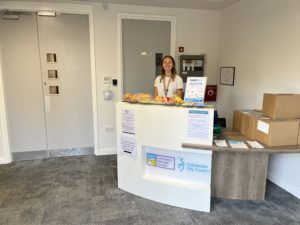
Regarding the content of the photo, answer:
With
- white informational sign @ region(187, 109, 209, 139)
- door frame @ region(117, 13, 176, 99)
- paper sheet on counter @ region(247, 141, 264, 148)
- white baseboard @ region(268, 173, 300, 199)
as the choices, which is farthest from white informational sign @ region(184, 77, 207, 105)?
door frame @ region(117, 13, 176, 99)

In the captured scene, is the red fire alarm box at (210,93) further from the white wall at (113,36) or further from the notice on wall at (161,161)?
the notice on wall at (161,161)

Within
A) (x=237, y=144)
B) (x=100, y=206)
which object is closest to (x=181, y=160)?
(x=237, y=144)

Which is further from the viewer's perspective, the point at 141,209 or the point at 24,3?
the point at 24,3

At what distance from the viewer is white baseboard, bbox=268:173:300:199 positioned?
2776 millimetres

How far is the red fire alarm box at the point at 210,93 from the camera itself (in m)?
4.52

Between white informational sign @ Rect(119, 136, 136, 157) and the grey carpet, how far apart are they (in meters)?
0.52

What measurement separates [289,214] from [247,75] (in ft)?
6.62

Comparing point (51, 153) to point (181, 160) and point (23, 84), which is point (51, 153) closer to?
point (23, 84)

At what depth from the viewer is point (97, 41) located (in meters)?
3.88

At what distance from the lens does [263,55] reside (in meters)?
3.26

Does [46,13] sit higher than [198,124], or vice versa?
[46,13]

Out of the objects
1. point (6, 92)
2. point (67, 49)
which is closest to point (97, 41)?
point (67, 49)

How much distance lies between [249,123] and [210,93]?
1.94m

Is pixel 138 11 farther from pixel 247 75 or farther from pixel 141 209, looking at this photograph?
pixel 141 209
